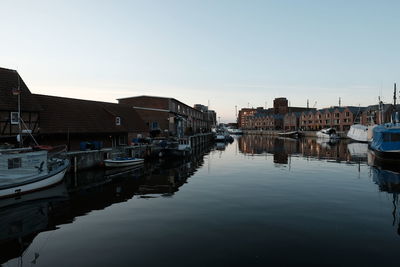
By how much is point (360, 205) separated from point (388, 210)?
1.55 meters

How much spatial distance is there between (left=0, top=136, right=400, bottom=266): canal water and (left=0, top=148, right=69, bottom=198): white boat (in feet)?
2.92

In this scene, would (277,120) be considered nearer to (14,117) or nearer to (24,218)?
(14,117)

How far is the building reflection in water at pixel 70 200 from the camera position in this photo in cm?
1285

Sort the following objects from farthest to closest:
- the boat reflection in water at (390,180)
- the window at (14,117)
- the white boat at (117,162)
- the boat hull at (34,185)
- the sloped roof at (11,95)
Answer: the white boat at (117,162)
the window at (14,117)
the sloped roof at (11,95)
the boat hull at (34,185)
the boat reflection in water at (390,180)

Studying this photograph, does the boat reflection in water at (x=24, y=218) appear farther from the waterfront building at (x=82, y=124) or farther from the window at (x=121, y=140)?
the window at (x=121, y=140)

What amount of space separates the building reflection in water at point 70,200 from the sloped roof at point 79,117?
658 cm

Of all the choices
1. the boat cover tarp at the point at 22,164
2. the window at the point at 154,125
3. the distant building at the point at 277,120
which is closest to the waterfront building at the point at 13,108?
the boat cover tarp at the point at 22,164

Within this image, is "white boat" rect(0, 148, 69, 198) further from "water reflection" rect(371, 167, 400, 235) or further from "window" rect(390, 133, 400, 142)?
"window" rect(390, 133, 400, 142)

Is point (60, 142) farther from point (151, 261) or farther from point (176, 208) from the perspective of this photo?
point (151, 261)

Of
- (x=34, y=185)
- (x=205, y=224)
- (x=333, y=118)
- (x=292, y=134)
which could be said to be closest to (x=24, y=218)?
(x=34, y=185)

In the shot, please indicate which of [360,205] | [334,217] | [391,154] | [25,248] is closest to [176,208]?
[25,248]

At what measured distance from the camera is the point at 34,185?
21250 millimetres

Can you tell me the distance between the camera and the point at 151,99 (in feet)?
196

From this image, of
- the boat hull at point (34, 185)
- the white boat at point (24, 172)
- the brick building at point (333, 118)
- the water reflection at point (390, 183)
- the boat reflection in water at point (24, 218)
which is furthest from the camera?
the brick building at point (333, 118)
